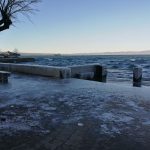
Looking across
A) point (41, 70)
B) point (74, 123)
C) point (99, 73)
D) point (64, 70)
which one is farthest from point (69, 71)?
point (74, 123)

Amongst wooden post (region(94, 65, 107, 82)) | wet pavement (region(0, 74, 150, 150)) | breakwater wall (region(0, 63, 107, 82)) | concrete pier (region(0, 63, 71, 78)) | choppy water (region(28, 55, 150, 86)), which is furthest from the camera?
choppy water (region(28, 55, 150, 86))

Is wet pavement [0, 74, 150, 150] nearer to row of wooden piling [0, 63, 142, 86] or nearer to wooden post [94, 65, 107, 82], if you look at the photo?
row of wooden piling [0, 63, 142, 86]

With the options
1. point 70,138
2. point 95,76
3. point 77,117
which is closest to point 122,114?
point 77,117

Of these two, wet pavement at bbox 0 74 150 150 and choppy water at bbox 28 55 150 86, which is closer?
wet pavement at bbox 0 74 150 150

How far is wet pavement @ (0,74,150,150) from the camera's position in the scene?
4.88 meters

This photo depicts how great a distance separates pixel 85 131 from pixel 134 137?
0.94 metres

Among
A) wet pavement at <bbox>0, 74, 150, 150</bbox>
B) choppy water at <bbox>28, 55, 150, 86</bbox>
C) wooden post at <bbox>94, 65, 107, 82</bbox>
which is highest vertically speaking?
wet pavement at <bbox>0, 74, 150, 150</bbox>

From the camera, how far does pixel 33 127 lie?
19.3ft

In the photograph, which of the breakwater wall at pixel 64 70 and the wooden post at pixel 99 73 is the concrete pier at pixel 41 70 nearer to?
the breakwater wall at pixel 64 70

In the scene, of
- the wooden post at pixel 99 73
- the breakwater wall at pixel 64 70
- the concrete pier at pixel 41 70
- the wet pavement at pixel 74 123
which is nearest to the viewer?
the wet pavement at pixel 74 123

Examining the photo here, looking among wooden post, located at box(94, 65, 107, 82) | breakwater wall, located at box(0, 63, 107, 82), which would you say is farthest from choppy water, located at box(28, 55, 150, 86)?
breakwater wall, located at box(0, 63, 107, 82)

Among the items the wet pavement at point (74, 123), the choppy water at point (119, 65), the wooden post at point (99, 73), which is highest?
the wet pavement at point (74, 123)

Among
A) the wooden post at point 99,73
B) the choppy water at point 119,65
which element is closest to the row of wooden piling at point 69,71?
the wooden post at point 99,73

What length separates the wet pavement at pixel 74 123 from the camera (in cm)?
488
